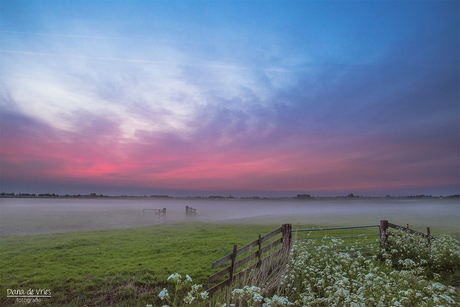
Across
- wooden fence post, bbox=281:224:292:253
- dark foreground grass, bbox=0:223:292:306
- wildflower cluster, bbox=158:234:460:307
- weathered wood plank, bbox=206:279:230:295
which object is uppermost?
wooden fence post, bbox=281:224:292:253

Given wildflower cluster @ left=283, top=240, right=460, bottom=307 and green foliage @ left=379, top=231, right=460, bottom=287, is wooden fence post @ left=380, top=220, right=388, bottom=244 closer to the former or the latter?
green foliage @ left=379, top=231, right=460, bottom=287

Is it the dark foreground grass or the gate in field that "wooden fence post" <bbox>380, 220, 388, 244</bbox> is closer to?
the gate in field

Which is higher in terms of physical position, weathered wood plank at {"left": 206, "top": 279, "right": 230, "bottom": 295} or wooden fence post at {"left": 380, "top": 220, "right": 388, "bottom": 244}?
wooden fence post at {"left": 380, "top": 220, "right": 388, "bottom": 244}

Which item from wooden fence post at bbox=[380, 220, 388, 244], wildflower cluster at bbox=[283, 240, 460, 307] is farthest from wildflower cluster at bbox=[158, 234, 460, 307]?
wooden fence post at bbox=[380, 220, 388, 244]

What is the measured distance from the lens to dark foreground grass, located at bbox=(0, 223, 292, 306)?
29.5ft

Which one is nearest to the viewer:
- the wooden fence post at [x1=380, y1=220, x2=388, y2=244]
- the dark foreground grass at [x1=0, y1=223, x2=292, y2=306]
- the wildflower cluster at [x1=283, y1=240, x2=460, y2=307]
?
the wildflower cluster at [x1=283, y1=240, x2=460, y2=307]

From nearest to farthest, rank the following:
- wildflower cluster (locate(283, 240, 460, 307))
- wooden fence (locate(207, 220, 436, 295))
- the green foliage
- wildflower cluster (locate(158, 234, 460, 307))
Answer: wildflower cluster (locate(283, 240, 460, 307)) < wildflower cluster (locate(158, 234, 460, 307)) < wooden fence (locate(207, 220, 436, 295)) < the green foliage

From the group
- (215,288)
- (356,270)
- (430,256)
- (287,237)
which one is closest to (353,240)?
(430,256)

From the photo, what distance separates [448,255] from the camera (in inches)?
413

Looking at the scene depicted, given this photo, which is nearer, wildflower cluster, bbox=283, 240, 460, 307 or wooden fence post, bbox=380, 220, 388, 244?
wildflower cluster, bbox=283, 240, 460, 307

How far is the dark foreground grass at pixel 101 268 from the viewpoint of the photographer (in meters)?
8.98

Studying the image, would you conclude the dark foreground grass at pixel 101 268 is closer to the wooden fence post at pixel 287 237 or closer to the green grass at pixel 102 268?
the green grass at pixel 102 268

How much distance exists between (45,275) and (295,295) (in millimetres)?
11703

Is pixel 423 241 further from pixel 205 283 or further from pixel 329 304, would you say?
pixel 205 283
